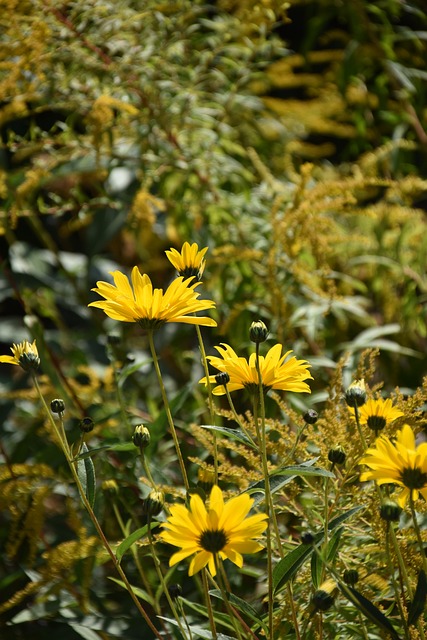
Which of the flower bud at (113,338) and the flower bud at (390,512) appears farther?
the flower bud at (113,338)

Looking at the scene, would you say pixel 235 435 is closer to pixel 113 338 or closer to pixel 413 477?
pixel 413 477

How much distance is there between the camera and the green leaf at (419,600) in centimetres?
50

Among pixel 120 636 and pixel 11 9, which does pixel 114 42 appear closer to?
pixel 11 9

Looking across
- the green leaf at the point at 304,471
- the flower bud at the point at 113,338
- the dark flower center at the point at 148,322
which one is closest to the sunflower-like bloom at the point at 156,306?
the dark flower center at the point at 148,322

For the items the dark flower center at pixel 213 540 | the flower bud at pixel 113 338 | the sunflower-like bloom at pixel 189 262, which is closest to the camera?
the dark flower center at pixel 213 540

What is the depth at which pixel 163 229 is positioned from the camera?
1.51 m

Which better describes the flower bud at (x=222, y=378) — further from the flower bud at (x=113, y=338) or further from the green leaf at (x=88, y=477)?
the flower bud at (x=113, y=338)

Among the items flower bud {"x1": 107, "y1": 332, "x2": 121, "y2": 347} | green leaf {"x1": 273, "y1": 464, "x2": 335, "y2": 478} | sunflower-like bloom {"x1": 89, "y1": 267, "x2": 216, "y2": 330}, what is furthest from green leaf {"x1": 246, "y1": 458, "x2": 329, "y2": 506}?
flower bud {"x1": 107, "y1": 332, "x2": 121, "y2": 347}

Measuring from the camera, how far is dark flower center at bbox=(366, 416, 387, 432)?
535mm

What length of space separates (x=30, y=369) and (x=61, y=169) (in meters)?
0.74

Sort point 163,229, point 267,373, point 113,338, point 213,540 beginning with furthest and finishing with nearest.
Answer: point 163,229, point 113,338, point 267,373, point 213,540

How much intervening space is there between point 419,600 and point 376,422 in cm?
11

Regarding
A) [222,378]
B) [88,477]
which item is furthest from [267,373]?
[88,477]

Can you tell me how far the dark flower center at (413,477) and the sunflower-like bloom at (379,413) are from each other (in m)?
0.07
